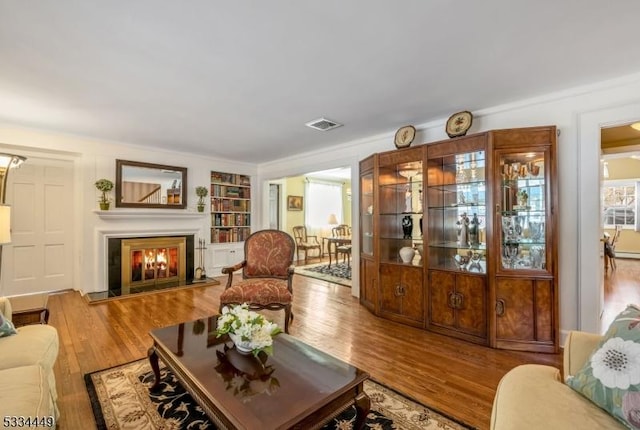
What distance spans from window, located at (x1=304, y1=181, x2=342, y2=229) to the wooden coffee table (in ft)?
21.9

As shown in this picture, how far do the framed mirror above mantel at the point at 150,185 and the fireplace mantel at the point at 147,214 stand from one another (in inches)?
4.2

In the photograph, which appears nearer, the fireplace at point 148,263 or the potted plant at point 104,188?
the potted plant at point 104,188

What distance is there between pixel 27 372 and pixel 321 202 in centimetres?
763

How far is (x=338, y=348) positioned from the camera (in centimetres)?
280

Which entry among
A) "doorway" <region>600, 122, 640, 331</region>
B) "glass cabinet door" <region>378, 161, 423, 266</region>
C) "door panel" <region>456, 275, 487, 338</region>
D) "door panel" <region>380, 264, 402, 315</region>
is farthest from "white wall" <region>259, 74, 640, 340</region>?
"doorway" <region>600, 122, 640, 331</region>

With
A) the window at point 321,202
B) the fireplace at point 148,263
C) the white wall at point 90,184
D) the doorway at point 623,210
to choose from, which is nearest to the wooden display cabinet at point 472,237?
the fireplace at point 148,263

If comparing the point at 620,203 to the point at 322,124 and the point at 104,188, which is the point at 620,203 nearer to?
the point at 322,124

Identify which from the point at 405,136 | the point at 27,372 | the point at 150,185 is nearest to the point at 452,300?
the point at 405,136

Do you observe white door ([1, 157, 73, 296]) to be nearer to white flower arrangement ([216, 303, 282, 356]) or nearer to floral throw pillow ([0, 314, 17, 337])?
Result: floral throw pillow ([0, 314, 17, 337])

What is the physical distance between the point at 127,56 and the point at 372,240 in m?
3.10

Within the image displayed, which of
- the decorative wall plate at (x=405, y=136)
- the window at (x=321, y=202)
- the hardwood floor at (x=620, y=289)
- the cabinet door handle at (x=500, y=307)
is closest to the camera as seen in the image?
the cabinet door handle at (x=500, y=307)

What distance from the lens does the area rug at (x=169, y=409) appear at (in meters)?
1.76

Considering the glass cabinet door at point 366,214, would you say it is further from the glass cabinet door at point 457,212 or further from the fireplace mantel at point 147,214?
the fireplace mantel at point 147,214

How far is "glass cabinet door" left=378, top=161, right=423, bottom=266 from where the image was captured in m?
3.63
